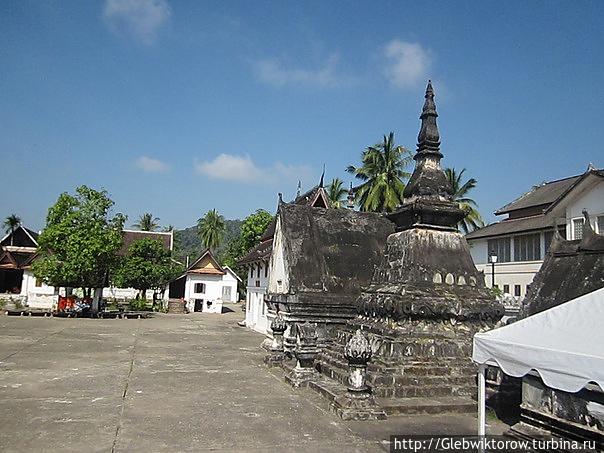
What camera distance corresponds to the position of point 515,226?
32.0 meters

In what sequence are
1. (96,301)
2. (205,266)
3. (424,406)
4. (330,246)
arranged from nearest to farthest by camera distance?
1. (424,406)
2. (330,246)
3. (96,301)
4. (205,266)

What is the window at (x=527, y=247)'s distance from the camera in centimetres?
3016

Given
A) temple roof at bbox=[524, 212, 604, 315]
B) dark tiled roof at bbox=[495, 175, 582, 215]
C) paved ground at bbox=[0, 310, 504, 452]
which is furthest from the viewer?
dark tiled roof at bbox=[495, 175, 582, 215]

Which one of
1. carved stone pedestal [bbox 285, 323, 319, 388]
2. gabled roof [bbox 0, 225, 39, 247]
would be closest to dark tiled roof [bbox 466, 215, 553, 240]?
carved stone pedestal [bbox 285, 323, 319, 388]

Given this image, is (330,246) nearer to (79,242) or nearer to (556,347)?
(556,347)

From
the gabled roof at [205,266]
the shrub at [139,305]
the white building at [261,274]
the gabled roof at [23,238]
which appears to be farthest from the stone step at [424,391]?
the gabled roof at [23,238]

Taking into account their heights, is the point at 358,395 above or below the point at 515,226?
below

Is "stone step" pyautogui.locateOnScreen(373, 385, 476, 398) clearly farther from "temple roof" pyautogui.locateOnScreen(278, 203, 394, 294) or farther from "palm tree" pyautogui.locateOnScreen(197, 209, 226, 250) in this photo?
"palm tree" pyautogui.locateOnScreen(197, 209, 226, 250)

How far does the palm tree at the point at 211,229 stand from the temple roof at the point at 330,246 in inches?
2148

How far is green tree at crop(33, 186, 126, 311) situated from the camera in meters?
31.4

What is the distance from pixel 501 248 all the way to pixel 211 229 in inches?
1706

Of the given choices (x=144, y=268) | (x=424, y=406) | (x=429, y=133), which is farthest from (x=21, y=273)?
(x=424, y=406)

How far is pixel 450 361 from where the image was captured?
9945mm

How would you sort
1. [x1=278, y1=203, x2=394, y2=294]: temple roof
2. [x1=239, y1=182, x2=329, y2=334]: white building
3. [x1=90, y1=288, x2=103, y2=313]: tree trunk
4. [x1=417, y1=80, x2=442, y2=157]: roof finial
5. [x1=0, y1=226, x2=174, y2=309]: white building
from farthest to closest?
[x1=0, y1=226, x2=174, y2=309]: white building
[x1=90, y1=288, x2=103, y2=313]: tree trunk
[x1=239, y1=182, x2=329, y2=334]: white building
[x1=278, y1=203, x2=394, y2=294]: temple roof
[x1=417, y1=80, x2=442, y2=157]: roof finial
